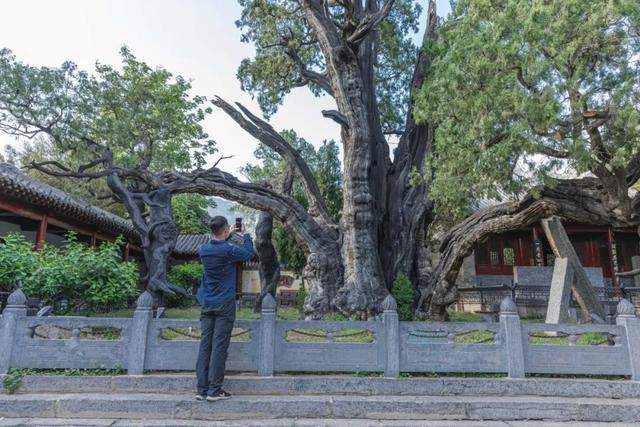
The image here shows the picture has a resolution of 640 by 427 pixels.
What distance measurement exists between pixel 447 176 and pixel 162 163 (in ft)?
34.8

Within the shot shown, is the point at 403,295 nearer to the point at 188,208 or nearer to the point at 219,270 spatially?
the point at 219,270

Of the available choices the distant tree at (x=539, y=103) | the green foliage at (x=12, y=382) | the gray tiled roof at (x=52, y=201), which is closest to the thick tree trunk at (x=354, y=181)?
the distant tree at (x=539, y=103)

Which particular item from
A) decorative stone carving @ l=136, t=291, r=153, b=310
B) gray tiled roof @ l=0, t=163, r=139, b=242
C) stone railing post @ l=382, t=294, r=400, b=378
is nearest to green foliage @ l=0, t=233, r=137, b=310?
decorative stone carving @ l=136, t=291, r=153, b=310

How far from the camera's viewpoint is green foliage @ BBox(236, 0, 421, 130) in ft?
41.0

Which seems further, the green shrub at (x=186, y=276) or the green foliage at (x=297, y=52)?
the green shrub at (x=186, y=276)

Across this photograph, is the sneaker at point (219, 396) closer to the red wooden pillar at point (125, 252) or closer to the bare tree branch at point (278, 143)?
the bare tree branch at point (278, 143)

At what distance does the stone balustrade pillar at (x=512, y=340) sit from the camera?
491cm

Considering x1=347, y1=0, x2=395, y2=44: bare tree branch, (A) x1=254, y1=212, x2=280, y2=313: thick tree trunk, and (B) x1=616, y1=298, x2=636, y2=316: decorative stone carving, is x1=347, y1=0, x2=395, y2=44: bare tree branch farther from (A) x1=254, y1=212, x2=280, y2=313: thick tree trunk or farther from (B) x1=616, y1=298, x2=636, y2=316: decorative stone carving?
(B) x1=616, y1=298, x2=636, y2=316: decorative stone carving

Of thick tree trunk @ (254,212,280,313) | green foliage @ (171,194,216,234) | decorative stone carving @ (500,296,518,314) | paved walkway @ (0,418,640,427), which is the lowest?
paved walkway @ (0,418,640,427)

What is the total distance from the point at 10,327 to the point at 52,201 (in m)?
6.32

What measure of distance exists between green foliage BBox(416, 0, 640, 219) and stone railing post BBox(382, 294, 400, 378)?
3.18m

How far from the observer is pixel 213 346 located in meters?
4.22

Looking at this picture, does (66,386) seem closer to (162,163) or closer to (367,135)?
(367,135)

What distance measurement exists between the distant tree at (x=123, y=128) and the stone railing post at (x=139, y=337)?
10.2 feet
